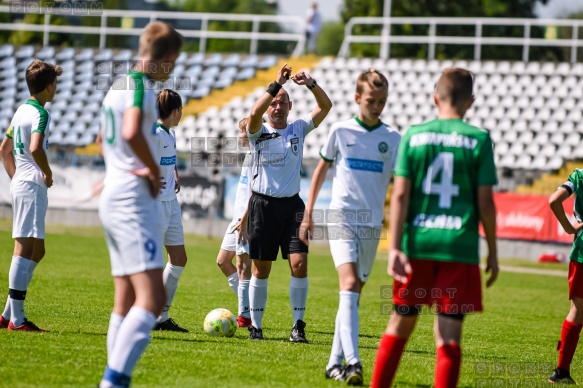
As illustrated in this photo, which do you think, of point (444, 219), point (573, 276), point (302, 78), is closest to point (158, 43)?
point (444, 219)

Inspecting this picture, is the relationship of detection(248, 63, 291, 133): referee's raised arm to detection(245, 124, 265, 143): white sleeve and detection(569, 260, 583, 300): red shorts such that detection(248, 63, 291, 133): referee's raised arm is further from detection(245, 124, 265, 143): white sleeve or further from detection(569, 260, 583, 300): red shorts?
detection(569, 260, 583, 300): red shorts

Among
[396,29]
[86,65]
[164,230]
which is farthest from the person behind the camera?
[396,29]

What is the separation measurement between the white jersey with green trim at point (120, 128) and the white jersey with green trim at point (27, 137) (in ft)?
9.43

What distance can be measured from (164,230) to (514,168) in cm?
1748

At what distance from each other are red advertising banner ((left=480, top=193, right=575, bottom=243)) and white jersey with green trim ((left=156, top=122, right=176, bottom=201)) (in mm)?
14273

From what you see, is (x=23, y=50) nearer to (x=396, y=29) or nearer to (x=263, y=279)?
(x=396, y=29)

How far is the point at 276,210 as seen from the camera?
345 inches

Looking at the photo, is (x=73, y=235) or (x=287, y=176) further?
(x=73, y=235)

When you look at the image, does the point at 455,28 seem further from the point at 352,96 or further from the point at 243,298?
the point at 243,298

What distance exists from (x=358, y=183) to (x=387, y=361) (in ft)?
5.70

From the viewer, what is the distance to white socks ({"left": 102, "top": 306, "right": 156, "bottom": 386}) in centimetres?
509

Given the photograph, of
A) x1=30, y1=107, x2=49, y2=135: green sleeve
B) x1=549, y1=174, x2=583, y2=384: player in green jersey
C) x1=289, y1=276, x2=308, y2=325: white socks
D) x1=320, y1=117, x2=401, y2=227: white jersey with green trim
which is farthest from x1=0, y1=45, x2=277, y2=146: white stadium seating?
x1=320, y1=117, x2=401, y2=227: white jersey with green trim

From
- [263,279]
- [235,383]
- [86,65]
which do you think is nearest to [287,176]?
[263,279]

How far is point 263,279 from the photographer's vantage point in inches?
348
